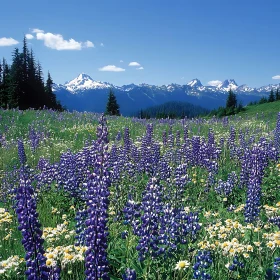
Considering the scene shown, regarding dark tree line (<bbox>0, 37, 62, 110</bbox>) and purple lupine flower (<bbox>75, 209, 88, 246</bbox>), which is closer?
purple lupine flower (<bbox>75, 209, 88, 246</bbox>)

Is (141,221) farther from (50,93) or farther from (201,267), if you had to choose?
(50,93)

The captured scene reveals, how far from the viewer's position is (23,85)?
47.9 m

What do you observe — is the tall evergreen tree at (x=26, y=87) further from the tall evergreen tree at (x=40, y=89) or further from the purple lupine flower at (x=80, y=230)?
the purple lupine flower at (x=80, y=230)

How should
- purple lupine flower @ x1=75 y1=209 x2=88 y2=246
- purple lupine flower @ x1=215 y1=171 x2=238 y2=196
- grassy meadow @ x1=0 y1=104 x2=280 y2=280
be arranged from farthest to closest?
purple lupine flower @ x1=215 y1=171 x2=238 y2=196 → purple lupine flower @ x1=75 y1=209 x2=88 y2=246 → grassy meadow @ x1=0 y1=104 x2=280 y2=280

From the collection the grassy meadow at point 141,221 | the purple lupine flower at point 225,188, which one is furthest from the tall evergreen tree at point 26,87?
the purple lupine flower at point 225,188

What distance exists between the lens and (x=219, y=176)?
8.57 metres

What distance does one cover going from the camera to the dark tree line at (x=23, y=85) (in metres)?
46.2

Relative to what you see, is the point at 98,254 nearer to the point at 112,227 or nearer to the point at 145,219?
the point at 145,219

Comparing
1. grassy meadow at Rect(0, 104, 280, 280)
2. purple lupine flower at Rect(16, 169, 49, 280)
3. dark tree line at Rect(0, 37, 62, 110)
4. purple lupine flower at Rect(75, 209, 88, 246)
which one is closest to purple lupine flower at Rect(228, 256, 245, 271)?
grassy meadow at Rect(0, 104, 280, 280)

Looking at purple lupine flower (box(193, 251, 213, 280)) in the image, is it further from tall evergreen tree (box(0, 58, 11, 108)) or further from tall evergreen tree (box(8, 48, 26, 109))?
tall evergreen tree (box(0, 58, 11, 108))

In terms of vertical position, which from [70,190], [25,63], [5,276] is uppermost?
[25,63]

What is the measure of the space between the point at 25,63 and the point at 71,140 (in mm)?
39499

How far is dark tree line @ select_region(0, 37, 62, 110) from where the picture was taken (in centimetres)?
4616

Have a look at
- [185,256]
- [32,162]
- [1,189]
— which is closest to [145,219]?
[185,256]
